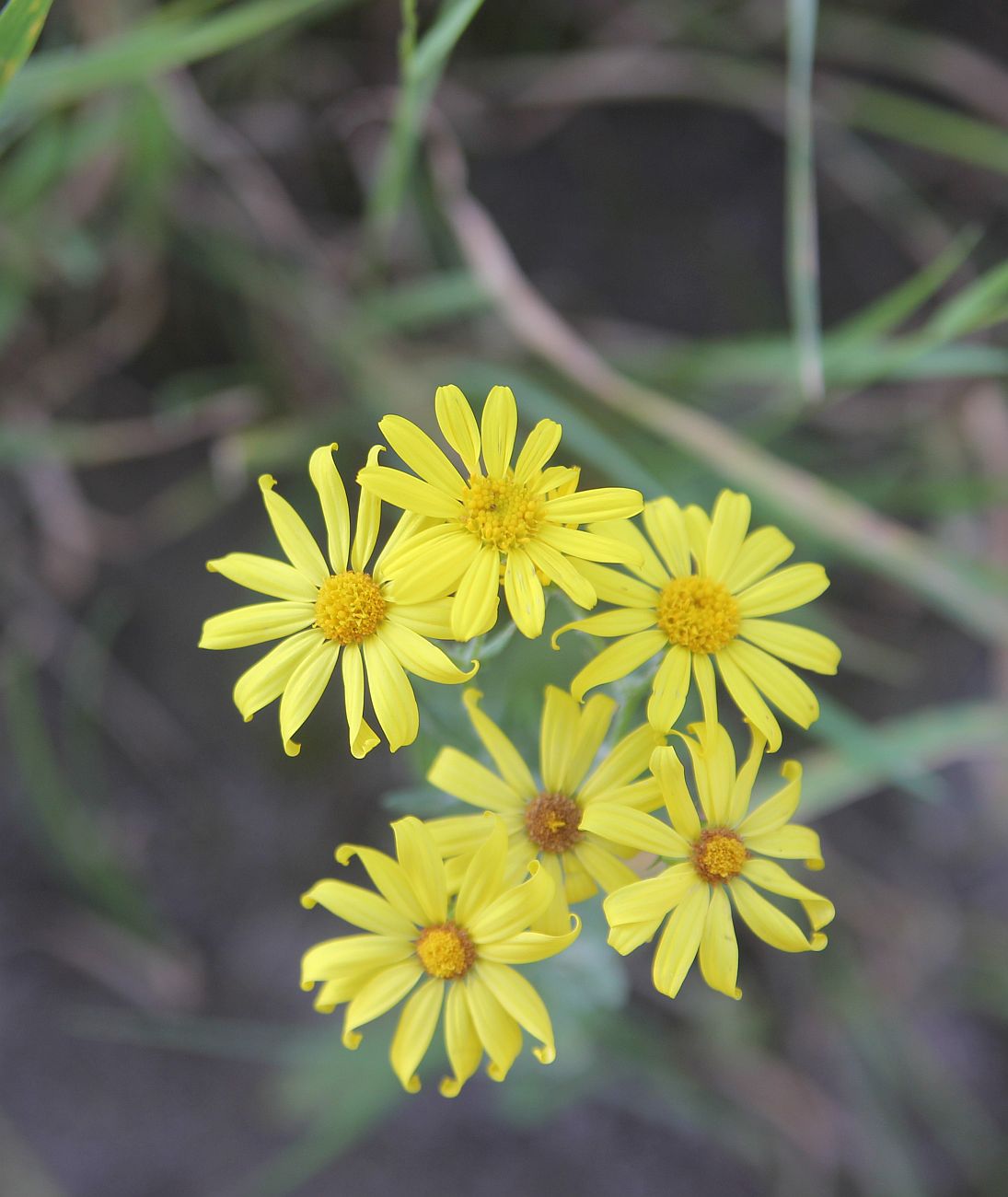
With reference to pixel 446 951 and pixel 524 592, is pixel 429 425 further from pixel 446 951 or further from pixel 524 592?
pixel 446 951

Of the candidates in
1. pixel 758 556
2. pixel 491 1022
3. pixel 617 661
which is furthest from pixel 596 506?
pixel 491 1022

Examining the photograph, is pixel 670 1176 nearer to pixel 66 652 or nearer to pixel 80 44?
pixel 66 652

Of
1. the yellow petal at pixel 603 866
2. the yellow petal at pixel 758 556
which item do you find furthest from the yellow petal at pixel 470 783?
the yellow petal at pixel 758 556

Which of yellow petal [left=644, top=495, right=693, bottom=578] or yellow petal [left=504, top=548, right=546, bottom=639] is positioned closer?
yellow petal [left=504, top=548, right=546, bottom=639]

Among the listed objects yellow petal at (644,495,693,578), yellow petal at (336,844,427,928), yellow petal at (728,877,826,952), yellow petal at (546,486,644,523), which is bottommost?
yellow petal at (336,844,427,928)

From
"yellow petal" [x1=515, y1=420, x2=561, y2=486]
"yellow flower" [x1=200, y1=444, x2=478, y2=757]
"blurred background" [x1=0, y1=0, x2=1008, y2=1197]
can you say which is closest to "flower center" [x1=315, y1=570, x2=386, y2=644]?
"yellow flower" [x1=200, y1=444, x2=478, y2=757]

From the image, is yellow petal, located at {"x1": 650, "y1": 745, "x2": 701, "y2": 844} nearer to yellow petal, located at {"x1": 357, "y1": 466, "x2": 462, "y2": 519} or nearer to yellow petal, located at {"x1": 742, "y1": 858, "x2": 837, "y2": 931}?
yellow petal, located at {"x1": 742, "y1": 858, "x2": 837, "y2": 931}

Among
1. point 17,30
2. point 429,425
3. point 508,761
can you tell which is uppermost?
point 429,425
